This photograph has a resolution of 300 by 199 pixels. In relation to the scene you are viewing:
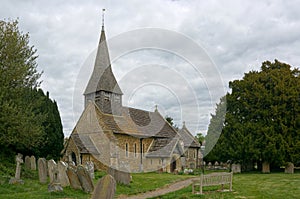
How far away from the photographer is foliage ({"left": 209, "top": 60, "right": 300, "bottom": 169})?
2580 cm

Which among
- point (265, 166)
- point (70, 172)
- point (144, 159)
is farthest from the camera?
point (144, 159)

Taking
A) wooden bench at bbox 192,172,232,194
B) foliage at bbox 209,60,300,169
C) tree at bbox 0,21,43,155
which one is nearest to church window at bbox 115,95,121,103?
foliage at bbox 209,60,300,169

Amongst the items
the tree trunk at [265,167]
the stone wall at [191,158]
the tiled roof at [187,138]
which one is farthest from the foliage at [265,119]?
the tiled roof at [187,138]

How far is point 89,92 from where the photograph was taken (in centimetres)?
3775

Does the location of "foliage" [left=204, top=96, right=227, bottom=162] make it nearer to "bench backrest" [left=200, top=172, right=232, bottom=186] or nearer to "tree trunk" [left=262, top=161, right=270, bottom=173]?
"tree trunk" [left=262, top=161, right=270, bottom=173]

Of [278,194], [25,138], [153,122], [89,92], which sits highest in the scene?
[89,92]

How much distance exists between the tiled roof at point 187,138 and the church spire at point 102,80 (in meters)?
10.4

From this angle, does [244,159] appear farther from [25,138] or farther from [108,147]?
[25,138]

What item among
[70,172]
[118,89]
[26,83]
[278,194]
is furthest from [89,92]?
[278,194]

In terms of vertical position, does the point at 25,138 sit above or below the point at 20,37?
below

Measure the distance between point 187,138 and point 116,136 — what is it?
1390 centimetres

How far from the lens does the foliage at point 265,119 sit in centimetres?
2580

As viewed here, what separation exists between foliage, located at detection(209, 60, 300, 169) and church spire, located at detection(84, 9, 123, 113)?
48.0ft

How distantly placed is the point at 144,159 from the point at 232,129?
1046 centimetres
